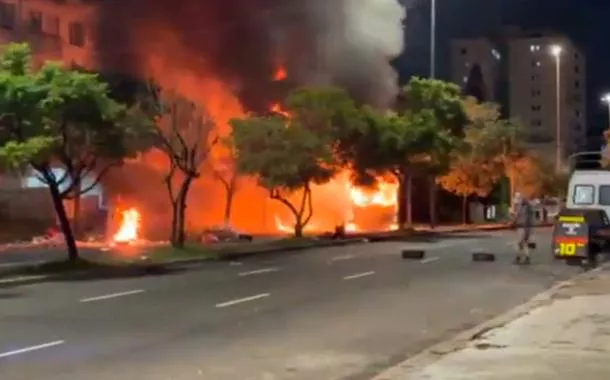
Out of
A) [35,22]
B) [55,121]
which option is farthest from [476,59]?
[55,121]

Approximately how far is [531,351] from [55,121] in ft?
50.2

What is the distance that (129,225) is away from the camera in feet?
137

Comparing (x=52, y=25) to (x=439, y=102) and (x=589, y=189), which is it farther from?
(x=589, y=189)

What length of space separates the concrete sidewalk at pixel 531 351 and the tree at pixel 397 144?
29.4m

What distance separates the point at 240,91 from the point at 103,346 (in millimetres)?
38961

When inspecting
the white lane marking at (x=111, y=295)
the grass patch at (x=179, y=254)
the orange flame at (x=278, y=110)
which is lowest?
the white lane marking at (x=111, y=295)

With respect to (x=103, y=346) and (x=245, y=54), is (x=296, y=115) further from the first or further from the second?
(x=103, y=346)

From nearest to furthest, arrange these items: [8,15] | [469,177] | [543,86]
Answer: [8,15], [469,177], [543,86]

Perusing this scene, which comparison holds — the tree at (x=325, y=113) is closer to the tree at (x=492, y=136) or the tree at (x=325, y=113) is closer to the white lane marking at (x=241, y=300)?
the tree at (x=492, y=136)

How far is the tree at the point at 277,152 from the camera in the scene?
37.7m

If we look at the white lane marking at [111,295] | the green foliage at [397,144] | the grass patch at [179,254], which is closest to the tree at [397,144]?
the green foliage at [397,144]

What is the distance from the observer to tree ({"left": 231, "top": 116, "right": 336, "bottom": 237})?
124 ft

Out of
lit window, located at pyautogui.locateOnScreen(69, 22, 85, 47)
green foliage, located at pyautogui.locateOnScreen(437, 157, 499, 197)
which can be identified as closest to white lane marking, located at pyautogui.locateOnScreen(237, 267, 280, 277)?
lit window, located at pyautogui.locateOnScreen(69, 22, 85, 47)

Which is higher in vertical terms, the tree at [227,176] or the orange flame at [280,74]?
the orange flame at [280,74]
